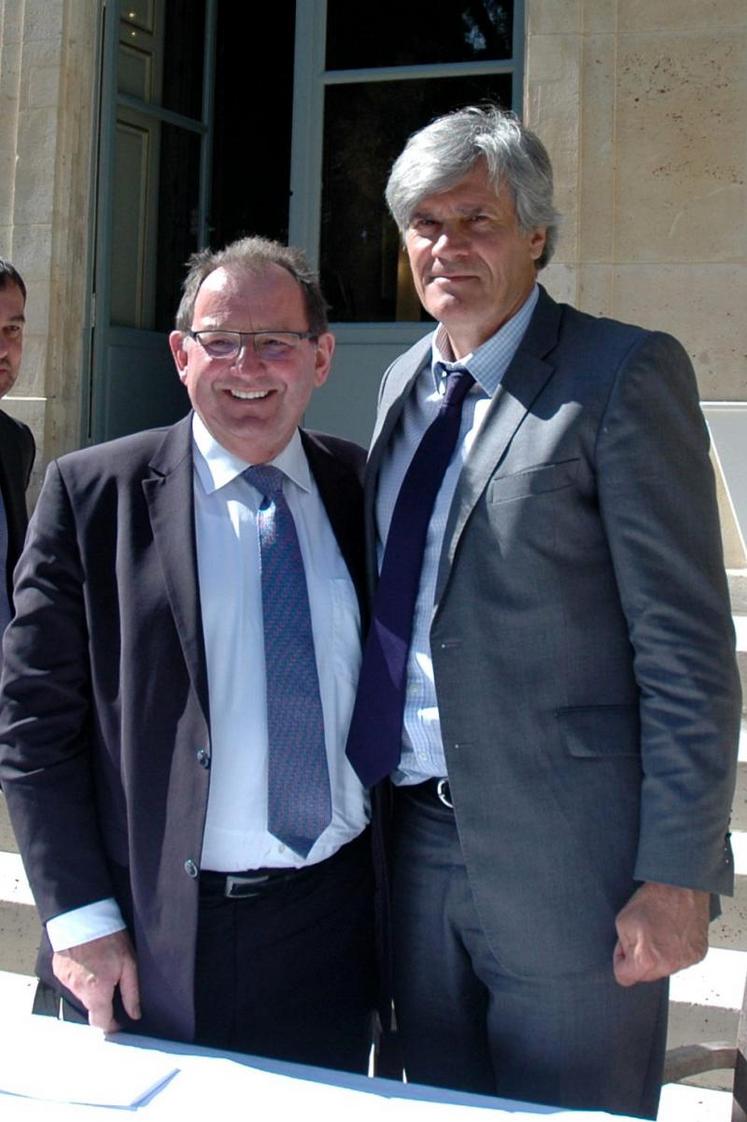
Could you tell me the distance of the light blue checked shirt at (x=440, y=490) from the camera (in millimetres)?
1924

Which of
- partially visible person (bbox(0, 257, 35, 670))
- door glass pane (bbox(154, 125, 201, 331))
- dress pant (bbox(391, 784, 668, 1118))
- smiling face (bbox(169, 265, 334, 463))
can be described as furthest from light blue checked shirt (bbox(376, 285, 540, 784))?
door glass pane (bbox(154, 125, 201, 331))

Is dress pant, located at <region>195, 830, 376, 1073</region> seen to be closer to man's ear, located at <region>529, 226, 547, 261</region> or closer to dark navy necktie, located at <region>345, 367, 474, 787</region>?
dark navy necktie, located at <region>345, 367, 474, 787</region>

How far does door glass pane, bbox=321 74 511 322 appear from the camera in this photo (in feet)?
19.4

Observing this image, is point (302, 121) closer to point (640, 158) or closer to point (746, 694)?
point (640, 158)

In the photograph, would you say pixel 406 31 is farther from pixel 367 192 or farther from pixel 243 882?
pixel 243 882

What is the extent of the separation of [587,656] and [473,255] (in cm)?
70

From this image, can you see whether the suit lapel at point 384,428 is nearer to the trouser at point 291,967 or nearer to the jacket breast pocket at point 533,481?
the jacket breast pocket at point 533,481

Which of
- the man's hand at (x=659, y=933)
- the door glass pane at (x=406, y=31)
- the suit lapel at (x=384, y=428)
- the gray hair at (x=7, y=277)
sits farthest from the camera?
the door glass pane at (x=406, y=31)

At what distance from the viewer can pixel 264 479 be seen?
206cm

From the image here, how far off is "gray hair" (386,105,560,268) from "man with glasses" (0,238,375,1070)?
28cm

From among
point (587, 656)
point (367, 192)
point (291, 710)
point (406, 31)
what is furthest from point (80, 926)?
point (406, 31)

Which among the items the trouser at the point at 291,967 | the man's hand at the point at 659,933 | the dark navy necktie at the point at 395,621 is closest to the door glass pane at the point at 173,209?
the dark navy necktie at the point at 395,621

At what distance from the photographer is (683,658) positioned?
175 cm

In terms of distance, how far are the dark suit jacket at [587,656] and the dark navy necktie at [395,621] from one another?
8cm
